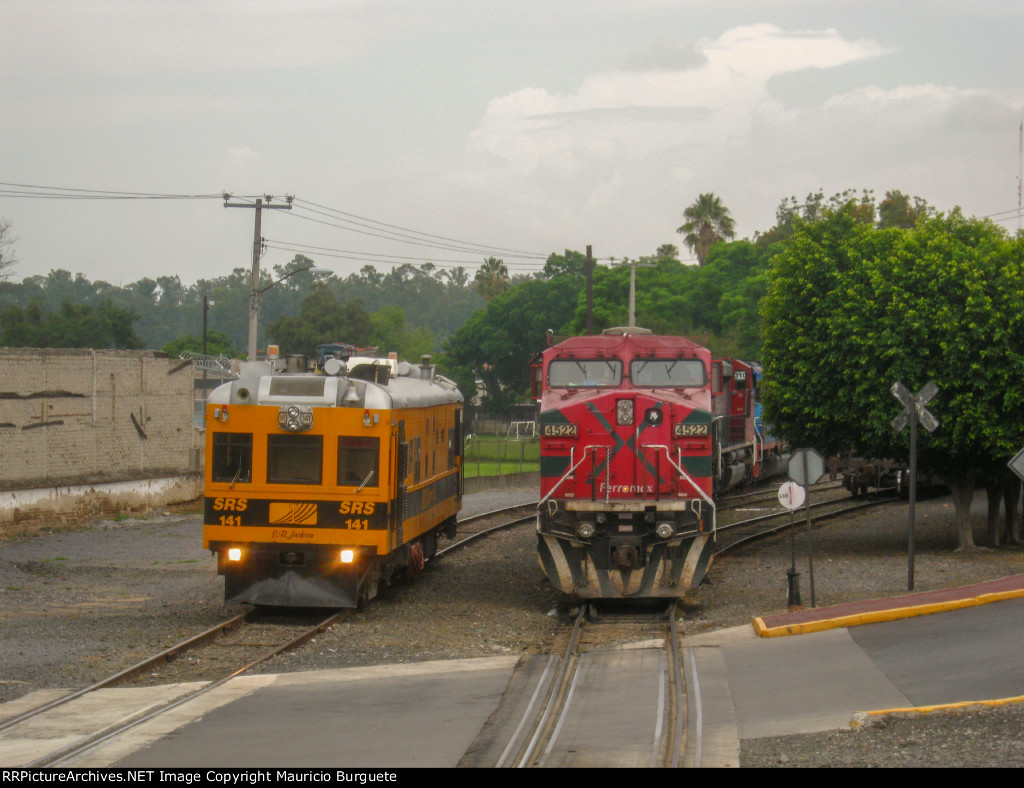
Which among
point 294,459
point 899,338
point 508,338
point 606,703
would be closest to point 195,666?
point 294,459

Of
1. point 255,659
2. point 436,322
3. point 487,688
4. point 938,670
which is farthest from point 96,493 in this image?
point 436,322

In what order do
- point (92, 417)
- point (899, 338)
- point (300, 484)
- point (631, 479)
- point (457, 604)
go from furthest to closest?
point (92, 417), point (899, 338), point (457, 604), point (631, 479), point (300, 484)

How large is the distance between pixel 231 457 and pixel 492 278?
305 ft

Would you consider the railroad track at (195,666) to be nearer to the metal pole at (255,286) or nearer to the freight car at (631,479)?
the freight car at (631,479)

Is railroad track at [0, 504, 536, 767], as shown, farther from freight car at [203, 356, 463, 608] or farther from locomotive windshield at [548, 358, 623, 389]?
locomotive windshield at [548, 358, 623, 389]

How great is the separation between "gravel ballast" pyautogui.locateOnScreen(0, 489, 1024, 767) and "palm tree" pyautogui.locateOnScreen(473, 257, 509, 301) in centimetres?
7942

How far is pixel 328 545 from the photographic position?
1595 cm

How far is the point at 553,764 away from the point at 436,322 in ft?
527

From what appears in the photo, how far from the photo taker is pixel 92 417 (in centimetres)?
3002

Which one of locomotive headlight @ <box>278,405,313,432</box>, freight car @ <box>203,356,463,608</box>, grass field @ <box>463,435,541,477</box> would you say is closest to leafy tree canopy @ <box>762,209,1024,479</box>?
freight car @ <box>203,356,463,608</box>

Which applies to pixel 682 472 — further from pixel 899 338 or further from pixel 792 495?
pixel 899 338

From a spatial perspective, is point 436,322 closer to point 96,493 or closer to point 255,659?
point 96,493

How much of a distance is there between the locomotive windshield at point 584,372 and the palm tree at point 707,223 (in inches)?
2868

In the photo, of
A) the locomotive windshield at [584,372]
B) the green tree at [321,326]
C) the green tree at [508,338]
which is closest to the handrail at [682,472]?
the locomotive windshield at [584,372]
